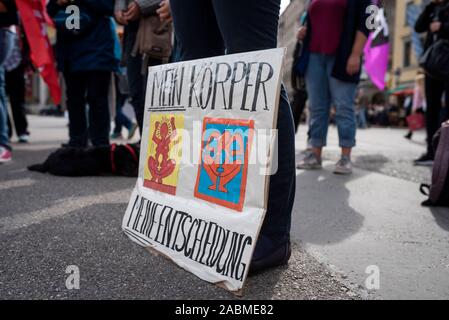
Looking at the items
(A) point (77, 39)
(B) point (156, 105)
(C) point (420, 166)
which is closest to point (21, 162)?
(A) point (77, 39)

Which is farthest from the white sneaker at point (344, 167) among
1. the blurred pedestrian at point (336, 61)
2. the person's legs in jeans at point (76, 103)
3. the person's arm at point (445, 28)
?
the person's legs in jeans at point (76, 103)

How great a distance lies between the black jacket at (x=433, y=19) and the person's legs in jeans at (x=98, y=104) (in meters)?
3.15

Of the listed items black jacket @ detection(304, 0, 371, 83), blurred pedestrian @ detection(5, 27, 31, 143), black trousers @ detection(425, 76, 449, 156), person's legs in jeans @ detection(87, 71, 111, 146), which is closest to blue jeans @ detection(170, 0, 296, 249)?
black jacket @ detection(304, 0, 371, 83)

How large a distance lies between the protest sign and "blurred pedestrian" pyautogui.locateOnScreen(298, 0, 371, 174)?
205 cm

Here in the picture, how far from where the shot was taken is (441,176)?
2.27 m

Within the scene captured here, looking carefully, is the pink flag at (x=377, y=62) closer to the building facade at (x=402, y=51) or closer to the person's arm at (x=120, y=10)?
the person's arm at (x=120, y=10)

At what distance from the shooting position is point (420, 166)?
13.3 feet

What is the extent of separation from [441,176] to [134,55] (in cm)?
220

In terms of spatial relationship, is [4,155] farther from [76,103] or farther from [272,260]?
[272,260]

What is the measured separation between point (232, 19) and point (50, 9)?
2.68 meters

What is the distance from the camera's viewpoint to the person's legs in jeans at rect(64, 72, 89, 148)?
3.66 metres

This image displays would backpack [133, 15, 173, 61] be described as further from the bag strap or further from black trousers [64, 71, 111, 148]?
the bag strap

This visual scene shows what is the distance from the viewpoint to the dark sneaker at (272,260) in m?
1.29
